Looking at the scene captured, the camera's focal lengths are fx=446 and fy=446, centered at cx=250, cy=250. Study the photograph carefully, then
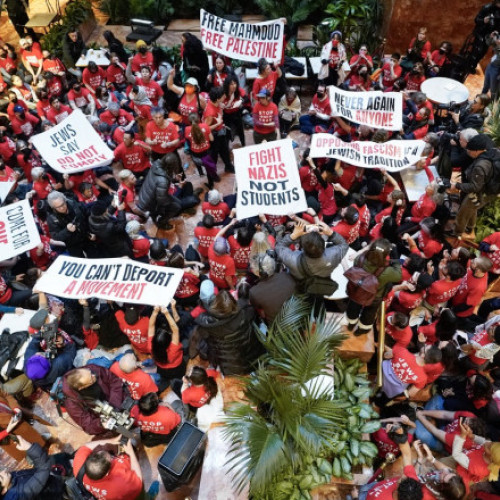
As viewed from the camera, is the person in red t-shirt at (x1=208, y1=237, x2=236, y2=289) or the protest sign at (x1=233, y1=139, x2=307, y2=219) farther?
the protest sign at (x1=233, y1=139, x2=307, y2=219)

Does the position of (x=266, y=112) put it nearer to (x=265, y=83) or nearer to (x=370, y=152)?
(x=265, y=83)

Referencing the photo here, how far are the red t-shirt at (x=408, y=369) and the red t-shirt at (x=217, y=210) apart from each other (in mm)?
3466

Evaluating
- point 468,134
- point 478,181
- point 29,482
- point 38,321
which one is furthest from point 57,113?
point 478,181

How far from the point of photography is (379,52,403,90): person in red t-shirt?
10.3m

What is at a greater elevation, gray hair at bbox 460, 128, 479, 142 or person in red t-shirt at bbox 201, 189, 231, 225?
gray hair at bbox 460, 128, 479, 142

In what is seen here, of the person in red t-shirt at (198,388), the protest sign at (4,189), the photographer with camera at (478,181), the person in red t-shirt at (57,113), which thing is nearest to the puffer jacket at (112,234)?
the protest sign at (4,189)

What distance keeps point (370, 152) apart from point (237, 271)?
301 cm

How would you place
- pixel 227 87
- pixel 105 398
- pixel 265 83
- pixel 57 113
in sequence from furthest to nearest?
1. pixel 57 113
2. pixel 265 83
3. pixel 227 87
4. pixel 105 398

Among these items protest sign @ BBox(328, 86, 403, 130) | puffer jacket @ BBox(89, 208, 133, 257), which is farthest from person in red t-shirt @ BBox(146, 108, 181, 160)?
protest sign @ BBox(328, 86, 403, 130)

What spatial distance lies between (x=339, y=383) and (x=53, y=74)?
395 inches

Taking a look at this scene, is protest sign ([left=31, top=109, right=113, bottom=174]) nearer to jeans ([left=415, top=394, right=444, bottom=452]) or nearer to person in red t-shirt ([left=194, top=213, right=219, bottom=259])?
person in red t-shirt ([left=194, top=213, right=219, bottom=259])

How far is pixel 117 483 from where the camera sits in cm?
416

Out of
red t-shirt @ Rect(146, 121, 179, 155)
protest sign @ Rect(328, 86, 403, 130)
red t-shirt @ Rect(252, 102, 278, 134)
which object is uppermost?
protest sign @ Rect(328, 86, 403, 130)

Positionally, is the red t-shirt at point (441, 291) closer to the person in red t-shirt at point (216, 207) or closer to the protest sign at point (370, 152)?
the protest sign at point (370, 152)
